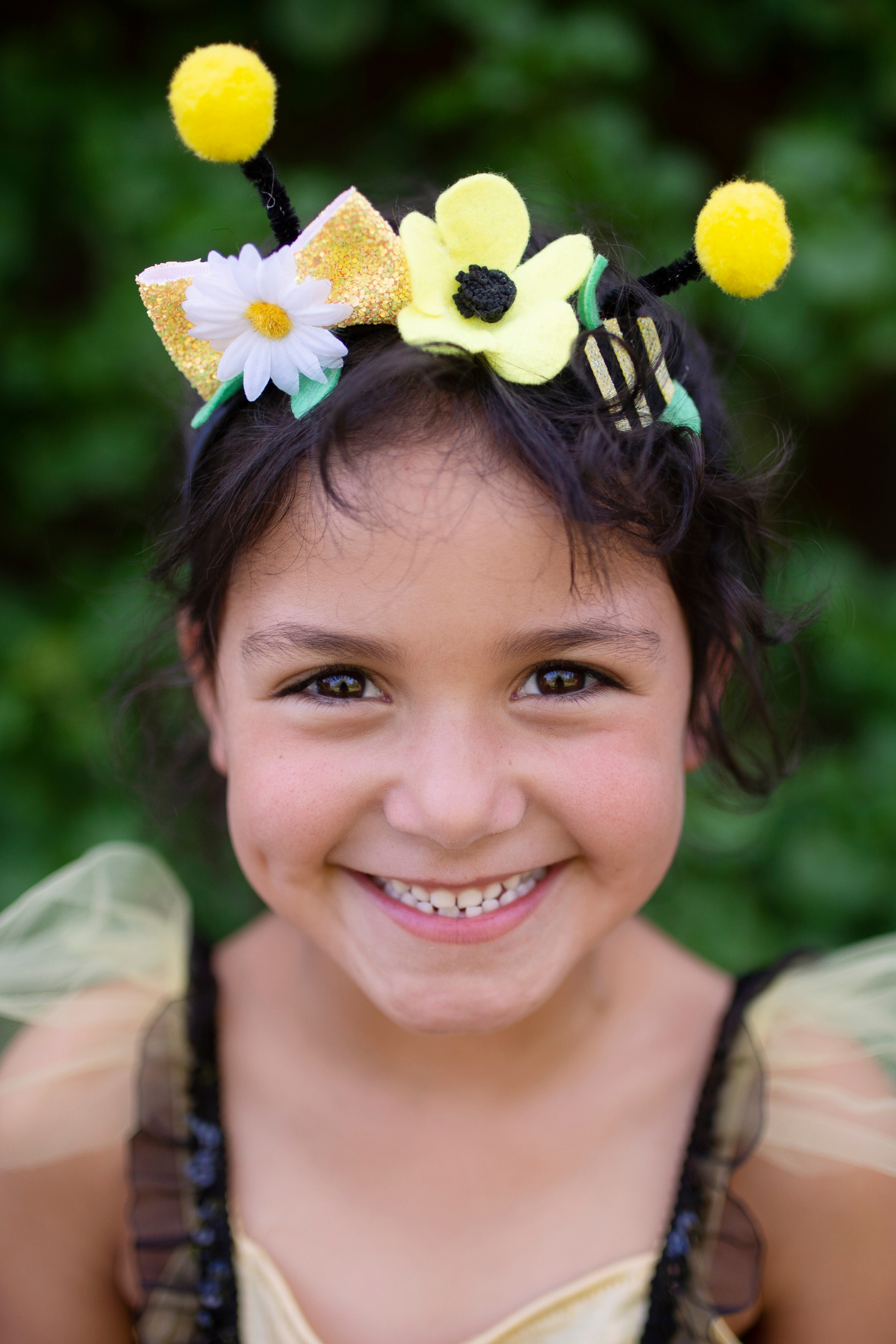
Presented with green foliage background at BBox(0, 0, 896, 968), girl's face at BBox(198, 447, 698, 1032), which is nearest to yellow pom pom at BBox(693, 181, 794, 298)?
girl's face at BBox(198, 447, 698, 1032)

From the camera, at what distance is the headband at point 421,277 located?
82 centimetres

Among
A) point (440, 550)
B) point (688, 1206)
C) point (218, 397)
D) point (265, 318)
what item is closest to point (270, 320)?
point (265, 318)

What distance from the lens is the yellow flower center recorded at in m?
0.83

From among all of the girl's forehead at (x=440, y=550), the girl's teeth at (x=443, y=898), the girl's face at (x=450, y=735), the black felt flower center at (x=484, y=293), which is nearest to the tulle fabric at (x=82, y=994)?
the girl's face at (x=450, y=735)

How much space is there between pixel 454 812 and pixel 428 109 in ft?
3.96

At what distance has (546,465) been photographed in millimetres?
835

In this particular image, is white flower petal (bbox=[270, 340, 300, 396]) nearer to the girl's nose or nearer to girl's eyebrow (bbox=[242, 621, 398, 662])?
girl's eyebrow (bbox=[242, 621, 398, 662])

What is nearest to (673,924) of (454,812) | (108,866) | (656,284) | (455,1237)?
(455,1237)

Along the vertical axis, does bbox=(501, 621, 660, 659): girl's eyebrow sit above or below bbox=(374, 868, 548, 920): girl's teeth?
above

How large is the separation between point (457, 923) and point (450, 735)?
7.6 inches

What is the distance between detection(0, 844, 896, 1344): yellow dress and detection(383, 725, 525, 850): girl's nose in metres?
0.46

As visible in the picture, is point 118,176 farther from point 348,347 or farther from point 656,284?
point 656,284

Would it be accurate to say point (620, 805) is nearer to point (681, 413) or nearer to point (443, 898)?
point (443, 898)

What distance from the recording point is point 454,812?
0.83m
